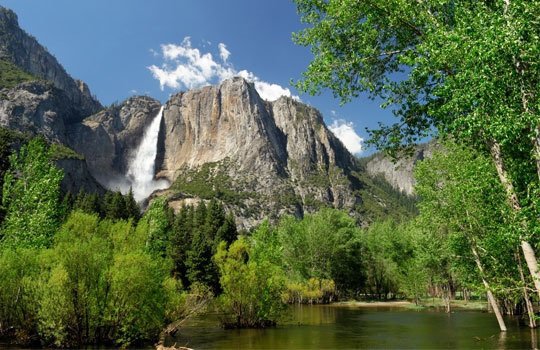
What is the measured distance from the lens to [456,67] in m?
14.0

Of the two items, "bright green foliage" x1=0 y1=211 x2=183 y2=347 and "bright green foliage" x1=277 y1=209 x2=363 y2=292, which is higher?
"bright green foliage" x1=277 y1=209 x2=363 y2=292

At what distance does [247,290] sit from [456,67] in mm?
31430

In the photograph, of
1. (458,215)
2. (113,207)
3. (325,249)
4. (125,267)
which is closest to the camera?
(125,267)

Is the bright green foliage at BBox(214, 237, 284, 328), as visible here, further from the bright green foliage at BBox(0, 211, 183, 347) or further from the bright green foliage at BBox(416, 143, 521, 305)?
the bright green foliage at BBox(416, 143, 521, 305)

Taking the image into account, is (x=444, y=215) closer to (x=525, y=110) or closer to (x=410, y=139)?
(x=410, y=139)

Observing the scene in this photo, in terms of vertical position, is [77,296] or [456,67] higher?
[456,67]

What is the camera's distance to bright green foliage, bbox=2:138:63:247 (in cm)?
3294

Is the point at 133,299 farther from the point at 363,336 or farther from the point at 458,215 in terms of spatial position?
the point at 458,215

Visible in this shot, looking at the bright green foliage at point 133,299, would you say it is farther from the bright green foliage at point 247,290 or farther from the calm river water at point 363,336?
the bright green foliage at point 247,290

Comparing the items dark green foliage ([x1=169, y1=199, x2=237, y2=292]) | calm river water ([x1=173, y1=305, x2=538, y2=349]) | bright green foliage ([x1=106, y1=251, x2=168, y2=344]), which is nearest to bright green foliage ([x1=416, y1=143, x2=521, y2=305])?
calm river water ([x1=173, y1=305, x2=538, y2=349])

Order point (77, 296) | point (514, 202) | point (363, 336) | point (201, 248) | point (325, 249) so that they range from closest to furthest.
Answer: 1. point (514, 202)
2. point (77, 296)
3. point (363, 336)
4. point (201, 248)
5. point (325, 249)

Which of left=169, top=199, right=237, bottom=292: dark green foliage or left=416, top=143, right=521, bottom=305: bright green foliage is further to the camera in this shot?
left=169, top=199, right=237, bottom=292: dark green foliage

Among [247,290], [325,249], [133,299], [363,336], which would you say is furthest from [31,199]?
[325,249]

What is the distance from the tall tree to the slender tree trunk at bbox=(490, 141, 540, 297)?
30 mm
